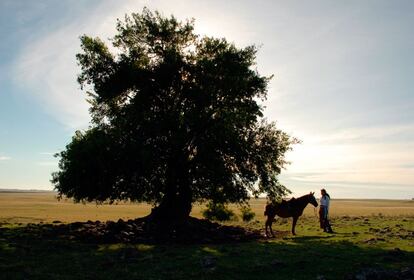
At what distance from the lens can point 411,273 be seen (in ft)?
52.5

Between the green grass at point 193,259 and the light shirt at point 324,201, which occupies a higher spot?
the light shirt at point 324,201

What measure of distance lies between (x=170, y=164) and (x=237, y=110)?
6814 mm

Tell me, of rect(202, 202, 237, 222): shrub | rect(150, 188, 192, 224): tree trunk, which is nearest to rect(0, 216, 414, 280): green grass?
rect(150, 188, 192, 224): tree trunk

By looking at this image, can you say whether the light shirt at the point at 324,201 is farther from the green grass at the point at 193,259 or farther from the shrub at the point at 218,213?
the shrub at the point at 218,213

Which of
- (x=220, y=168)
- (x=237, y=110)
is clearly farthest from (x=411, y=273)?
(x=237, y=110)

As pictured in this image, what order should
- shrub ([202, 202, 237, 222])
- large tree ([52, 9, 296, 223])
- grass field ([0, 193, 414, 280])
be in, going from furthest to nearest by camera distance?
shrub ([202, 202, 237, 222]) → large tree ([52, 9, 296, 223]) → grass field ([0, 193, 414, 280])

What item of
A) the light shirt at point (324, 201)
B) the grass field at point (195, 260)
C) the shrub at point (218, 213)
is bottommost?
the grass field at point (195, 260)

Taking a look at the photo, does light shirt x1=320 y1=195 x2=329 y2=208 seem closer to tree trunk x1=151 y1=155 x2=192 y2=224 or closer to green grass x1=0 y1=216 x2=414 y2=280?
green grass x1=0 y1=216 x2=414 y2=280

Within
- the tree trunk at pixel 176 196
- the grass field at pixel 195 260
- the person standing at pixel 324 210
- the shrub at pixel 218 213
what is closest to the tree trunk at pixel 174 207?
the tree trunk at pixel 176 196

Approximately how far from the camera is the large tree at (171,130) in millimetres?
32781

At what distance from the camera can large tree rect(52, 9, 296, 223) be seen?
32781 millimetres

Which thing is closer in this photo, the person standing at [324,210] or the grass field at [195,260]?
the grass field at [195,260]

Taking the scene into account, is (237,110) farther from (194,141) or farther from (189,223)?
(189,223)

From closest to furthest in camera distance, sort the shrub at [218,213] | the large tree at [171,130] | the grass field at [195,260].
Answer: the grass field at [195,260] < the large tree at [171,130] < the shrub at [218,213]
